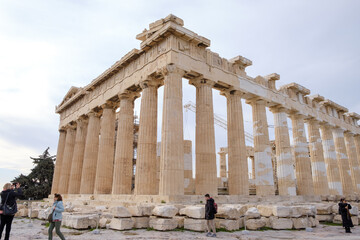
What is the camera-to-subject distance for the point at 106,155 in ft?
74.9

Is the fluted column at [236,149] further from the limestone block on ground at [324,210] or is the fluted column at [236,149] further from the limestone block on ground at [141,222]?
the limestone block on ground at [141,222]


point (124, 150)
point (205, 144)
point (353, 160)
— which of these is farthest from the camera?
point (353, 160)

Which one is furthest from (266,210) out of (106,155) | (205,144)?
(106,155)

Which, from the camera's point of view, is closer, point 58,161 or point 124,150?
point 124,150

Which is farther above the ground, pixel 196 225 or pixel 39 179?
pixel 39 179

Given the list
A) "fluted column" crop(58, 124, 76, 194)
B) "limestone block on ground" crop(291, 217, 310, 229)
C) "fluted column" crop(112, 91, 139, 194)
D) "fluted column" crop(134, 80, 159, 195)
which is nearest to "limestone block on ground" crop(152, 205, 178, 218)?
"limestone block on ground" crop(291, 217, 310, 229)

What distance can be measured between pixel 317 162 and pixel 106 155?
69.1 feet

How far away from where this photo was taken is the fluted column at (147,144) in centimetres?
1739

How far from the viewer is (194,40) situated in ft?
61.0

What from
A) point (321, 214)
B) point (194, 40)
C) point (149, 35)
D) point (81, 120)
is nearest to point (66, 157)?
point (81, 120)

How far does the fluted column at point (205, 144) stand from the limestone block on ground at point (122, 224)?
23.9 ft

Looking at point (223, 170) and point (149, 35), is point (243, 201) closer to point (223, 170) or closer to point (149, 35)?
point (149, 35)

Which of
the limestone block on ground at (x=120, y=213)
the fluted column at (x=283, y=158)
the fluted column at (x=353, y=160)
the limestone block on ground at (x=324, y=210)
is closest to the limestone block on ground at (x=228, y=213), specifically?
the limestone block on ground at (x=120, y=213)

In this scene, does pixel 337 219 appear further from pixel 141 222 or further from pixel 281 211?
pixel 141 222
